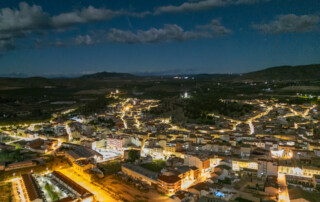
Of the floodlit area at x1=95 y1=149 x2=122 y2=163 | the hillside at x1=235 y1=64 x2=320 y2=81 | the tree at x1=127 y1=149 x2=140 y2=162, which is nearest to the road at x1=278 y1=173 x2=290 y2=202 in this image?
the tree at x1=127 y1=149 x2=140 y2=162

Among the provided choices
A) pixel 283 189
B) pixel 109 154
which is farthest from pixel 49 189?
pixel 283 189

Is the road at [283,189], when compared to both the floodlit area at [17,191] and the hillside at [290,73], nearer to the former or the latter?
the floodlit area at [17,191]

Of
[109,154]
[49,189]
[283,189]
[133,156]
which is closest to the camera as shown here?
[283,189]

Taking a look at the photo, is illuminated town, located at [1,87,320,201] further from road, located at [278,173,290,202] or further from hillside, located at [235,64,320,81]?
hillside, located at [235,64,320,81]

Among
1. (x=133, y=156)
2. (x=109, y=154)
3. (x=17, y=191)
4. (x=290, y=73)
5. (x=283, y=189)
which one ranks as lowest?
(x=17, y=191)

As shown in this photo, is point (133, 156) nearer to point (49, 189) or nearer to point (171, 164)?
point (171, 164)

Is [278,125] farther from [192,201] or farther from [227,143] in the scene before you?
[192,201]

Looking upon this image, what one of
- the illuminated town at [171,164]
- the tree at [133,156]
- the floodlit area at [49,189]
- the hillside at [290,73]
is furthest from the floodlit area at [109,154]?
the hillside at [290,73]

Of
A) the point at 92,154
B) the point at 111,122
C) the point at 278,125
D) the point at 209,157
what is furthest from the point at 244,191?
the point at 111,122
